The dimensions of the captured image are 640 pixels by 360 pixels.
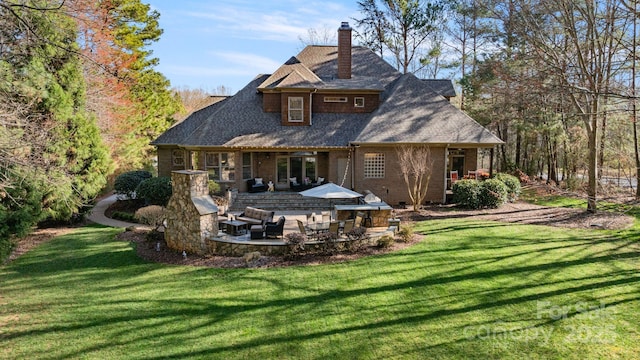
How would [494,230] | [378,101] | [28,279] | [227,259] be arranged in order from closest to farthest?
1. [28,279]
2. [227,259]
3. [494,230]
4. [378,101]

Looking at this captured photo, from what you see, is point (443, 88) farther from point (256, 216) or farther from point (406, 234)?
point (256, 216)

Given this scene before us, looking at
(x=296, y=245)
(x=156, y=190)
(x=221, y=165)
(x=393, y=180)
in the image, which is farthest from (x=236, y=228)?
(x=393, y=180)

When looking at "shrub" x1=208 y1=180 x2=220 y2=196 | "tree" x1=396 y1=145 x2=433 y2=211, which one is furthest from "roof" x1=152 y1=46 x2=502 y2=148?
"shrub" x1=208 y1=180 x2=220 y2=196

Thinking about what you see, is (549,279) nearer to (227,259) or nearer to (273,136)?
(227,259)

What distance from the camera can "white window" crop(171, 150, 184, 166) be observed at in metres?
24.5

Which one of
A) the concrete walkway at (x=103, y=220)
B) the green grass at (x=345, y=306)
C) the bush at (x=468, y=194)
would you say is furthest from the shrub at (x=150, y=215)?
the bush at (x=468, y=194)

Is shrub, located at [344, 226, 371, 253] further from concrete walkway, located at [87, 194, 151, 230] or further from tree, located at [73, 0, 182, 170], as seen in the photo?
tree, located at [73, 0, 182, 170]

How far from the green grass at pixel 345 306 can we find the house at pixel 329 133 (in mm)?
8377

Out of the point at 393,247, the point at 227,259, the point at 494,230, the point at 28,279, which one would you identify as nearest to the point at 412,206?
the point at 494,230

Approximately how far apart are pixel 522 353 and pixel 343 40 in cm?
2131

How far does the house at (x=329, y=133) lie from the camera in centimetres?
2109

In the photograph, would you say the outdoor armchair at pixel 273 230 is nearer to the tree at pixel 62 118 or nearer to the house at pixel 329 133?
the tree at pixel 62 118

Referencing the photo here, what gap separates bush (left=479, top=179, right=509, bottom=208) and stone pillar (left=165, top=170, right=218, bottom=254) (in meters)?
13.8

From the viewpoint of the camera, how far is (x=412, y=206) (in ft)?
69.7
